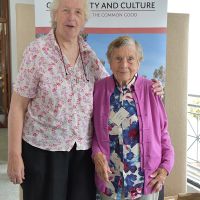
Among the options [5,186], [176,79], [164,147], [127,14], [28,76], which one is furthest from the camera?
[5,186]

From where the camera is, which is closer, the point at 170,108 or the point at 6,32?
the point at 170,108

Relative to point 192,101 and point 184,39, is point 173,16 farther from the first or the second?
point 192,101

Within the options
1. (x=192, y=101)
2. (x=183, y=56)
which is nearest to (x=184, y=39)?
(x=183, y=56)

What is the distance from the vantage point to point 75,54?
1.59 m

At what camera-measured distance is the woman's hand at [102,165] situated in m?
1.52

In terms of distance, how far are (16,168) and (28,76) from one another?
445 mm

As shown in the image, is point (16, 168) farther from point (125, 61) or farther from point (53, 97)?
point (125, 61)

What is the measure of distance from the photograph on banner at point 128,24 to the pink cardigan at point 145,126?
0.56 meters

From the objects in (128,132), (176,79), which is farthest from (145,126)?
(176,79)

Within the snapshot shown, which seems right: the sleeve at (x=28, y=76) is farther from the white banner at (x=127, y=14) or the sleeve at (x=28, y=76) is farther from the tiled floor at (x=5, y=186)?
the tiled floor at (x=5, y=186)

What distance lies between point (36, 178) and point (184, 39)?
1464mm

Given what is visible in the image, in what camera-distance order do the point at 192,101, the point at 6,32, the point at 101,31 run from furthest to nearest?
1. the point at 6,32
2. the point at 192,101
3. the point at 101,31

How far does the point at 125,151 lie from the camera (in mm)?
1523

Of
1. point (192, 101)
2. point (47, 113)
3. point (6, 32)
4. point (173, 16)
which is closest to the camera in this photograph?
point (47, 113)
